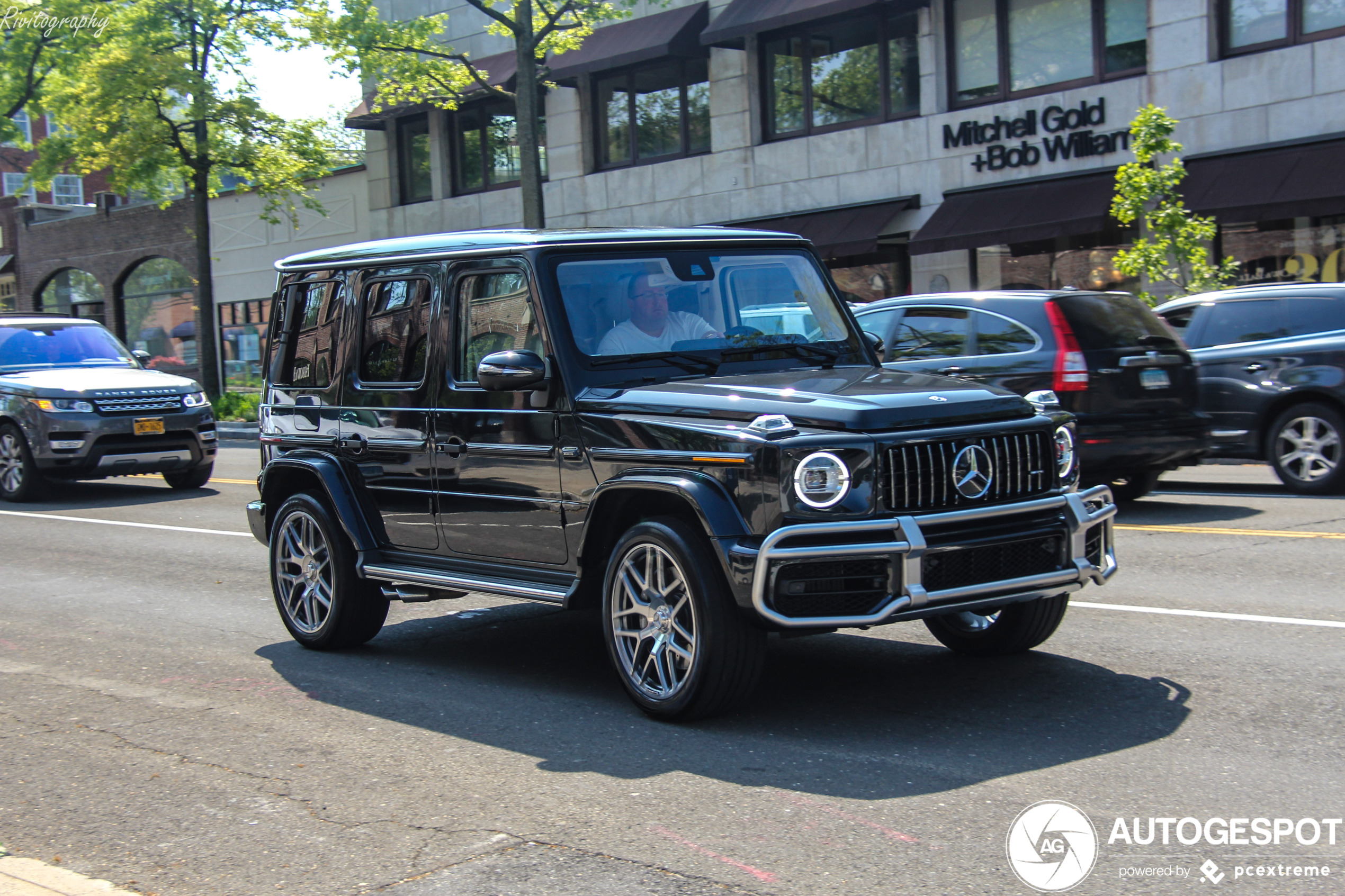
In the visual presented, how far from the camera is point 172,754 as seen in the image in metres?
5.59

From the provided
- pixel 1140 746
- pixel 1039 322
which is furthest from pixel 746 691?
pixel 1039 322

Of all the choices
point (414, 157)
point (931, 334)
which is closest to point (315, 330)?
point (931, 334)

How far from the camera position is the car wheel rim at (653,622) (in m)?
5.44

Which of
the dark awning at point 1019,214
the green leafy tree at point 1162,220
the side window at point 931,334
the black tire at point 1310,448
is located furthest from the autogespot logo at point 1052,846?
the dark awning at point 1019,214

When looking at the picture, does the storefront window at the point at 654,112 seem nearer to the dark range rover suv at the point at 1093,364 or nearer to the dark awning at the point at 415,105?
the dark awning at the point at 415,105

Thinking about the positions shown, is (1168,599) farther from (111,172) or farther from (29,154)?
(29,154)

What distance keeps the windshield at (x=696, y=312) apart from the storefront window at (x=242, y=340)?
3334 centimetres

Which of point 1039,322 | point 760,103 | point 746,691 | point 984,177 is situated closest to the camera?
point 746,691

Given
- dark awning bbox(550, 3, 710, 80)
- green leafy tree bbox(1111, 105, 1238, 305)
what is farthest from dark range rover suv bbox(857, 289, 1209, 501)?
dark awning bbox(550, 3, 710, 80)

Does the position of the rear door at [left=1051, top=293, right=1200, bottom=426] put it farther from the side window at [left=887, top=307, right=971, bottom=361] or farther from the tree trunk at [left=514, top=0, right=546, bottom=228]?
the tree trunk at [left=514, top=0, right=546, bottom=228]

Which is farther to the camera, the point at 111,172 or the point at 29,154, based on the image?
the point at 29,154

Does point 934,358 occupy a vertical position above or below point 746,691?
above

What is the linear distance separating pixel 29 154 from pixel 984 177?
51.8 metres

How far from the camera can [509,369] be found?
5.91 meters
